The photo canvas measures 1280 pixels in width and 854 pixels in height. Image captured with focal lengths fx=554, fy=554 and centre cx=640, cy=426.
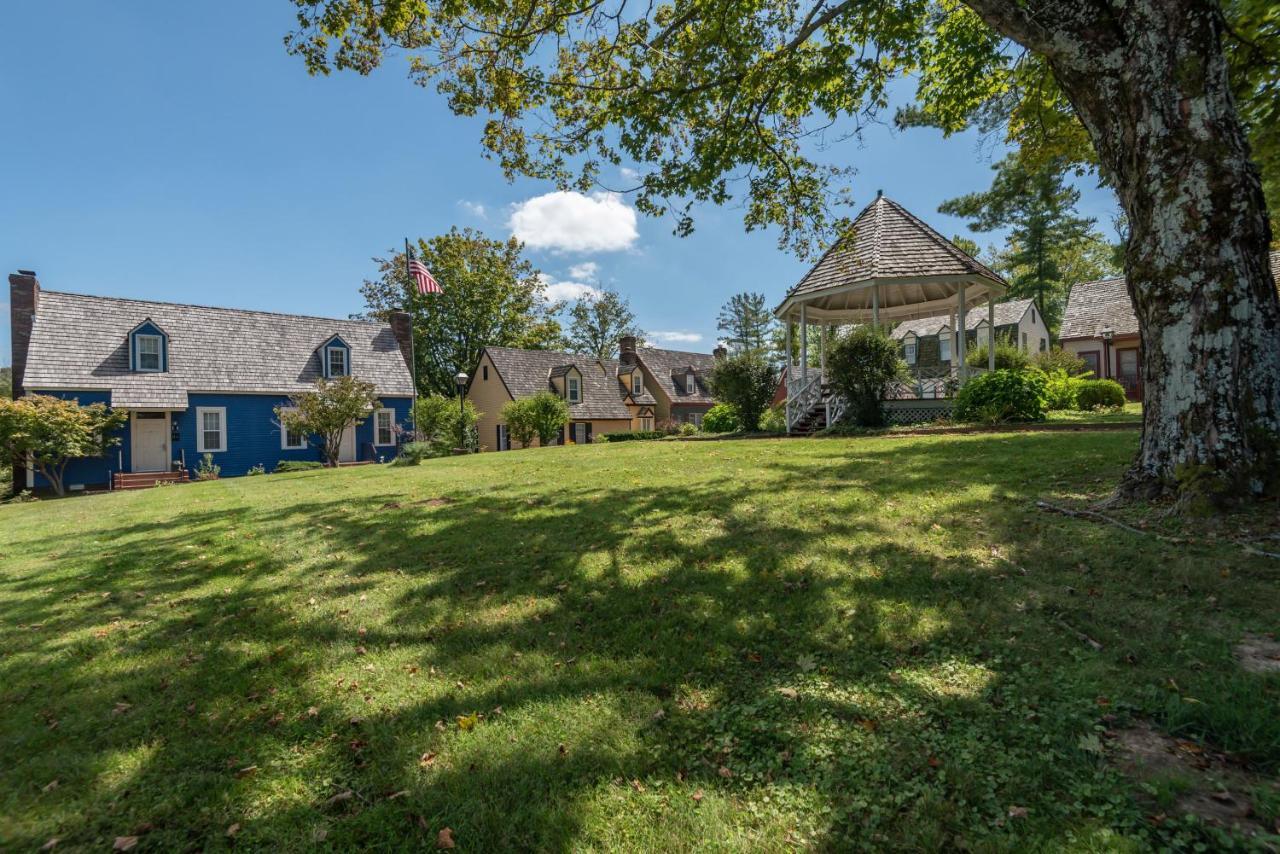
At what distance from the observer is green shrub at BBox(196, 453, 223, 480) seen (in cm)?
1956

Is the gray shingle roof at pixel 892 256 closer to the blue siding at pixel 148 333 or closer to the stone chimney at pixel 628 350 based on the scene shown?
the stone chimney at pixel 628 350

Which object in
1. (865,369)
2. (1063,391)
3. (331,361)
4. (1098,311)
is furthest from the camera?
(1098,311)

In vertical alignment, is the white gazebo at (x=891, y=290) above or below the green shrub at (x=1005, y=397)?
above

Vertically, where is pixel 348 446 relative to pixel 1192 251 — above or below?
below

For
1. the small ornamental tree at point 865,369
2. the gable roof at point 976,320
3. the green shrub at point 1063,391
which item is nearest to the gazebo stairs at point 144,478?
the small ornamental tree at point 865,369

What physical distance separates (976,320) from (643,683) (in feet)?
129

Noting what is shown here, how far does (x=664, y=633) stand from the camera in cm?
357

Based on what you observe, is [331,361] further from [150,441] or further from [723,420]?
[723,420]

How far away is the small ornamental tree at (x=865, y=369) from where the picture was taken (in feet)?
47.4

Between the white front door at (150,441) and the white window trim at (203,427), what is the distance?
3.03 ft

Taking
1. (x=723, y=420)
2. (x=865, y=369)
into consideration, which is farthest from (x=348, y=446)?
(x=865, y=369)

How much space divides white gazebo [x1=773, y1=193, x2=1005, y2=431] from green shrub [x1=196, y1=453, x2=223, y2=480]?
65.8ft

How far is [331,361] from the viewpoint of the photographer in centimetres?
2545

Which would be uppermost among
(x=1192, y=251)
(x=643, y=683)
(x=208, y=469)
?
(x=1192, y=251)
